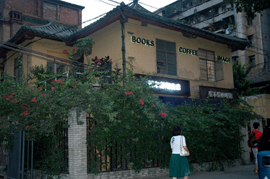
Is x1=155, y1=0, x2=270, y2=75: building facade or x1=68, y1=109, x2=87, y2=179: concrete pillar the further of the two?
x1=155, y1=0, x2=270, y2=75: building facade

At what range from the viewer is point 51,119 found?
8469 millimetres

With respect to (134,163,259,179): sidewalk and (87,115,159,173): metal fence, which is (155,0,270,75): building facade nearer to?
(134,163,259,179): sidewalk

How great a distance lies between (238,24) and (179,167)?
116ft

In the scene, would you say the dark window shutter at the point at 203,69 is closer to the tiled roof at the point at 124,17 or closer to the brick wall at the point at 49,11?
the tiled roof at the point at 124,17

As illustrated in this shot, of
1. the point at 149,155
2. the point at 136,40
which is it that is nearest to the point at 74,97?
the point at 149,155


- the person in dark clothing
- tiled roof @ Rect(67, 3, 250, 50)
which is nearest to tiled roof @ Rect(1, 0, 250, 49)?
tiled roof @ Rect(67, 3, 250, 50)

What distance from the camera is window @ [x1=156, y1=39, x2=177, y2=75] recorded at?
15.4 m

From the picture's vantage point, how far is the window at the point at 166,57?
15.4 m

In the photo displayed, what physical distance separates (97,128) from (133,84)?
1.96m

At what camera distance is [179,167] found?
7102mm

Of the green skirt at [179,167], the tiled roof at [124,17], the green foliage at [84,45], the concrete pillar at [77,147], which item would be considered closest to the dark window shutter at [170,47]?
the tiled roof at [124,17]

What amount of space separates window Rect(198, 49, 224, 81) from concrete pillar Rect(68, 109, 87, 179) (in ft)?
35.8

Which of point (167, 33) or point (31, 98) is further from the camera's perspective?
point (167, 33)

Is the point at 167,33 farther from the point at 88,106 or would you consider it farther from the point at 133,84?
the point at 88,106
